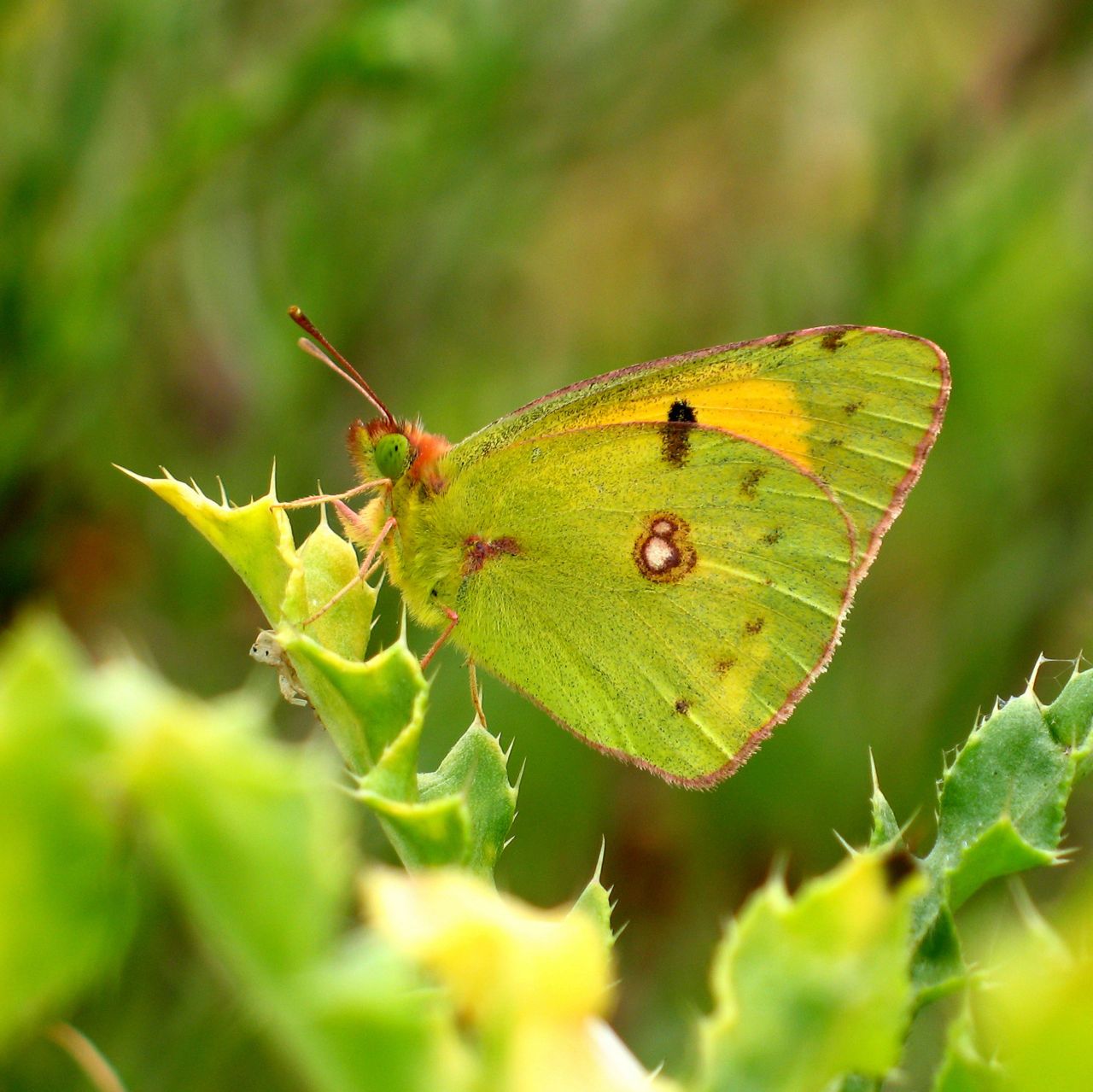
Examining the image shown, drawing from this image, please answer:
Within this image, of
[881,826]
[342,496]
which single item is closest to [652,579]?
[342,496]

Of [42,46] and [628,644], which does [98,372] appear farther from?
[628,644]

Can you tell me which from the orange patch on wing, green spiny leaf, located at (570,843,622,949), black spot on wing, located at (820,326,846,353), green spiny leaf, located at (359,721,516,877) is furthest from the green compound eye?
green spiny leaf, located at (570,843,622,949)

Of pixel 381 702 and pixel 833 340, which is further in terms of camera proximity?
pixel 833 340

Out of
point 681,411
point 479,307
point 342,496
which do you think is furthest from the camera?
point 479,307

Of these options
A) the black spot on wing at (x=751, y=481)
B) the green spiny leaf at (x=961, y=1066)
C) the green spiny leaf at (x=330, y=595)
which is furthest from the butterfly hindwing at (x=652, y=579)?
the green spiny leaf at (x=961, y=1066)

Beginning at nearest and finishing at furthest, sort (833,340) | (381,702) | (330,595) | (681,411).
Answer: (381,702) < (330,595) < (833,340) < (681,411)

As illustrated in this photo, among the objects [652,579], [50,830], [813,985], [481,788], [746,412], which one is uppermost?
[50,830]

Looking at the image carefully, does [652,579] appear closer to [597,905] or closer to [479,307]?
[597,905]

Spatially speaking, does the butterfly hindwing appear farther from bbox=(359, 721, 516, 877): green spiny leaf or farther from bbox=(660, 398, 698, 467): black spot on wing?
bbox=(359, 721, 516, 877): green spiny leaf
